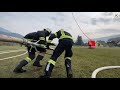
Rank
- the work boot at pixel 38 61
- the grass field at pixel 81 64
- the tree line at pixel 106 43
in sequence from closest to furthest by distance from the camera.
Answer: the grass field at pixel 81 64 < the tree line at pixel 106 43 < the work boot at pixel 38 61

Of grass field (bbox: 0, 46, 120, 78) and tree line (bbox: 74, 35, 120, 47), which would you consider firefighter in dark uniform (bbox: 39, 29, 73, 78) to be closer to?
grass field (bbox: 0, 46, 120, 78)

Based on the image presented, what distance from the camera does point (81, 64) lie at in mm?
7531

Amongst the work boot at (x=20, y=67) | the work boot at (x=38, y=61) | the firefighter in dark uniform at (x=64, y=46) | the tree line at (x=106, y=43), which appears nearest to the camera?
the firefighter in dark uniform at (x=64, y=46)

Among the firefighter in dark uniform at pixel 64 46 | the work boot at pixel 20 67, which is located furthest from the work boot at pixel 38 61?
the firefighter in dark uniform at pixel 64 46

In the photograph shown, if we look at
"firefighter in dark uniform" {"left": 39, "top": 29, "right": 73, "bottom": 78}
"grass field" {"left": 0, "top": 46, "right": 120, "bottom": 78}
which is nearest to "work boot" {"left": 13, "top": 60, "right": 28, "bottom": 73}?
"grass field" {"left": 0, "top": 46, "right": 120, "bottom": 78}

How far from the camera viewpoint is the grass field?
687cm

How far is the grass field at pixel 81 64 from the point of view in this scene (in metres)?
6.87

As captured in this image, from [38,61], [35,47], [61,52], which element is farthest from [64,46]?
[38,61]

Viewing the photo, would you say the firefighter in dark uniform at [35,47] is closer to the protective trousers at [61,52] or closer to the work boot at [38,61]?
the work boot at [38,61]

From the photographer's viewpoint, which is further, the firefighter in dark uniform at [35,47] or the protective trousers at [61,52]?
the firefighter in dark uniform at [35,47]

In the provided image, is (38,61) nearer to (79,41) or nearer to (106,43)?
(79,41)

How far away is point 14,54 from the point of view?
29.4ft
